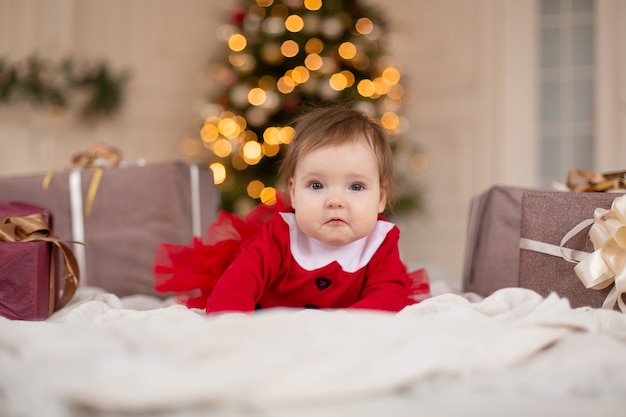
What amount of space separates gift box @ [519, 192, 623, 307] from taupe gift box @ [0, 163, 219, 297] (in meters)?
1.09

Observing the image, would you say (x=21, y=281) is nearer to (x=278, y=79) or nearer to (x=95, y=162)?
(x=95, y=162)

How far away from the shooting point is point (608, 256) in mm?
1213

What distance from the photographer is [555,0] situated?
407 centimetres

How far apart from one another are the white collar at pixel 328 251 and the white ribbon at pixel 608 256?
1.38 feet

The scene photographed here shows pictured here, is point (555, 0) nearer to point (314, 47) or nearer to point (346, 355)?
point (314, 47)

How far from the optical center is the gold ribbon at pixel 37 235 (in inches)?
56.2

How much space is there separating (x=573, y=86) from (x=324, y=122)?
126 inches

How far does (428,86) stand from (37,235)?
331cm

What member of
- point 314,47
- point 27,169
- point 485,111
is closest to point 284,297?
point 314,47

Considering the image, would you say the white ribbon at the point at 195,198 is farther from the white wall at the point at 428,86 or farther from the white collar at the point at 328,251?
the white wall at the point at 428,86

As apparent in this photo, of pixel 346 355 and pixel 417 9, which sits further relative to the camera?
pixel 417 9

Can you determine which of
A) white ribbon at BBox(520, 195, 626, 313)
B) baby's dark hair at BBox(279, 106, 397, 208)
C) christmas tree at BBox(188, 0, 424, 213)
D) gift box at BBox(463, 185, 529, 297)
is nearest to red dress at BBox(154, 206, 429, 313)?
baby's dark hair at BBox(279, 106, 397, 208)

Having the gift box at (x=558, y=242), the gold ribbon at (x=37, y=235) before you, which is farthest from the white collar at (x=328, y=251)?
the gold ribbon at (x=37, y=235)

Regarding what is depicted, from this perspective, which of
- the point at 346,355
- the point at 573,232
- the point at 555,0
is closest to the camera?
the point at 346,355
